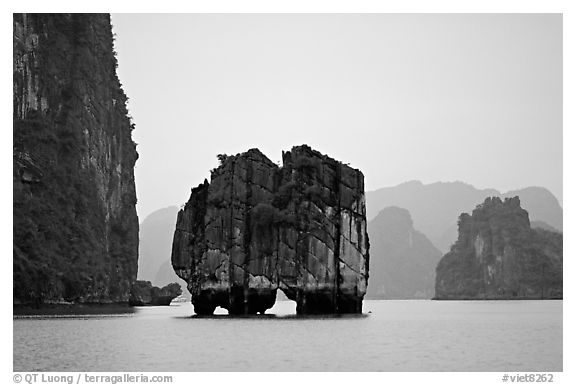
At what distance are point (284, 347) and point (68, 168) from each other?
181 feet

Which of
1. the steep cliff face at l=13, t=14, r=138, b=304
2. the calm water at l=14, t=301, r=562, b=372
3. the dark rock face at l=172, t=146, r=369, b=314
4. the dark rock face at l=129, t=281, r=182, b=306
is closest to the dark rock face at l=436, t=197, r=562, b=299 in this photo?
the dark rock face at l=129, t=281, r=182, b=306

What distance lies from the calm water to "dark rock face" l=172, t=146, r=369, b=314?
6.87 metres

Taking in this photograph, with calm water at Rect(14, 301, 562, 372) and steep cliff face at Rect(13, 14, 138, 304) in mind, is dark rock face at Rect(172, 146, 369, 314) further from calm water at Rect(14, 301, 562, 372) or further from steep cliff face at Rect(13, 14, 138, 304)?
steep cliff face at Rect(13, 14, 138, 304)

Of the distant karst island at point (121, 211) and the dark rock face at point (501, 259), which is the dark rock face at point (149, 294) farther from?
the dark rock face at point (501, 259)

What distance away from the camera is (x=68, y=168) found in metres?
85.7

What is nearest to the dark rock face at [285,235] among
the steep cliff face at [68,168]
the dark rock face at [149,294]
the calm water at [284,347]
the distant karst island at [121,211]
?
the distant karst island at [121,211]

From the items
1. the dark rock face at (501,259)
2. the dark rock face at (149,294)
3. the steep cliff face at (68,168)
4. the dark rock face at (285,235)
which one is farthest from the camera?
the dark rock face at (501,259)

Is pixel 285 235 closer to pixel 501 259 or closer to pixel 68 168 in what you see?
pixel 68 168

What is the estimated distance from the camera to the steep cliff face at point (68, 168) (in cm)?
7700

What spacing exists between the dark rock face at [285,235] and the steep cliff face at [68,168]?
20.7m

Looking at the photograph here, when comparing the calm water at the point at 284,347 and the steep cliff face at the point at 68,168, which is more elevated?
the steep cliff face at the point at 68,168

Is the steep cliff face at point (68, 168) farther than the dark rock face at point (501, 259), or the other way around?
the dark rock face at point (501, 259)
